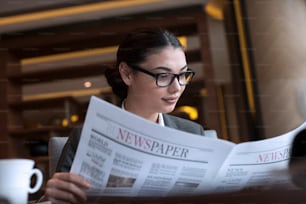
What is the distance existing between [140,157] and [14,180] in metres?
0.10

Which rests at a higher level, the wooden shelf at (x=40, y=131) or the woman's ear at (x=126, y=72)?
the woman's ear at (x=126, y=72)

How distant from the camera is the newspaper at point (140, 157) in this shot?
0.29 meters

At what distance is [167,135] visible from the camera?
290mm

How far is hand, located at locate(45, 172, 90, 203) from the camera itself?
29 cm

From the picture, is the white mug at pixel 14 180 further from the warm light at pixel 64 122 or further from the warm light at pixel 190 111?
the warm light at pixel 190 111

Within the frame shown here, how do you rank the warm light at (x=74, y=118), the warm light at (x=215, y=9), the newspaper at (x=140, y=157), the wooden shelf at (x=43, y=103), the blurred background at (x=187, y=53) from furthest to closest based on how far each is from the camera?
the warm light at (x=74, y=118) → the wooden shelf at (x=43, y=103) → the warm light at (x=215, y=9) → the blurred background at (x=187, y=53) → the newspaper at (x=140, y=157)

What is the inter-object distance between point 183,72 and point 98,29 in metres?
1.42

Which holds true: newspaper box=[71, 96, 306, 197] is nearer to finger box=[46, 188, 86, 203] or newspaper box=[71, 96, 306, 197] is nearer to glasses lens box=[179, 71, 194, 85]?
finger box=[46, 188, 86, 203]

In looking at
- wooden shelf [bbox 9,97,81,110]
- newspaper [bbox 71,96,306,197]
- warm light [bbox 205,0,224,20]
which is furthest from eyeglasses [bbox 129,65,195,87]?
wooden shelf [bbox 9,97,81,110]

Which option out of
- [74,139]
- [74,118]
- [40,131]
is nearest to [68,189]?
[74,139]

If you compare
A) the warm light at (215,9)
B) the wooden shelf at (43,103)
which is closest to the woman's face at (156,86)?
the warm light at (215,9)

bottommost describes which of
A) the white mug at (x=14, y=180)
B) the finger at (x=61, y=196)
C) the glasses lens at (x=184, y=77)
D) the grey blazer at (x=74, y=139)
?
the grey blazer at (x=74, y=139)

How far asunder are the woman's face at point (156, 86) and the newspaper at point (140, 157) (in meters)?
0.31

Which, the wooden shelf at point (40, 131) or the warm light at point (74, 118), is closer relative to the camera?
the wooden shelf at point (40, 131)
